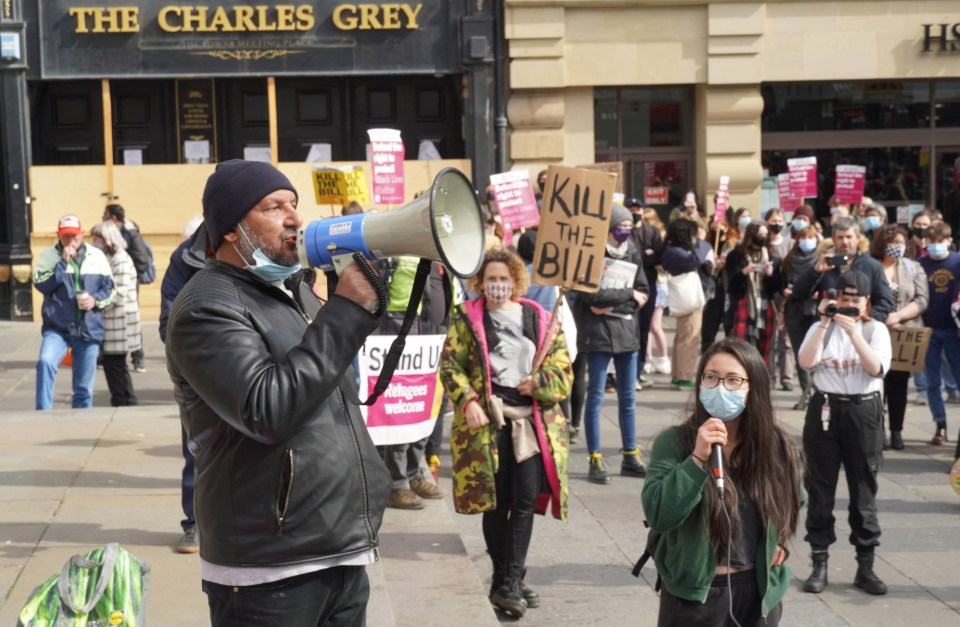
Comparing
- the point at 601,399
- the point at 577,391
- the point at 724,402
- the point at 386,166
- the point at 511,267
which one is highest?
the point at 386,166

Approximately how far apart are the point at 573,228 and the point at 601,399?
1.74m

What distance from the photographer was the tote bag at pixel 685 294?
43.3 ft

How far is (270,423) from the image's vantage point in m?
3.07

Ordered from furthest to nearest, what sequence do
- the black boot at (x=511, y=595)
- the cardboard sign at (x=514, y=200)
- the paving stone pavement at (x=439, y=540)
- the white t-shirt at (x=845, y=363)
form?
the cardboard sign at (x=514, y=200) < the white t-shirt at (x=845, y=363) < the black boot at (x=511, y=595) < the paving stone pavement at (x=439, y=540)

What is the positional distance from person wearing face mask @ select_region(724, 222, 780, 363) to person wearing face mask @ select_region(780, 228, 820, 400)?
18 centimetres

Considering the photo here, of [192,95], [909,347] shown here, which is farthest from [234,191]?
→ [192,95]

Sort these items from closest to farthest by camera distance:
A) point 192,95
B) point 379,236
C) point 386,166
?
point 379,236 → point 386,166 → point 192,95

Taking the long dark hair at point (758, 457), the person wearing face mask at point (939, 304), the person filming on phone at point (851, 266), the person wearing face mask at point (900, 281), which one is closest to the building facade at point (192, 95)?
the person wearing face mask at point (900, 281)

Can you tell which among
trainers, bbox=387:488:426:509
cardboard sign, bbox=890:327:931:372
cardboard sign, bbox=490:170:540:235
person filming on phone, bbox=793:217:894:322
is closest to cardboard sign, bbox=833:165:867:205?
cardboard sign, bbox=490:170:540:235

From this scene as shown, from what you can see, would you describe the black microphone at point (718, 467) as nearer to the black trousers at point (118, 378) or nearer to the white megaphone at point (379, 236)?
the white megaphone at point (379, 236)

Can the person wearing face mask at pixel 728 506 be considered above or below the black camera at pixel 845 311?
below

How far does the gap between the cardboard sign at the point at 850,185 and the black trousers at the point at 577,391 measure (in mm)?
8923

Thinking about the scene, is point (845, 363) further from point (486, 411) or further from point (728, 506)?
point (728, 506)

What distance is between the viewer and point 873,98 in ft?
67.4
